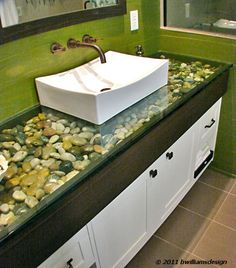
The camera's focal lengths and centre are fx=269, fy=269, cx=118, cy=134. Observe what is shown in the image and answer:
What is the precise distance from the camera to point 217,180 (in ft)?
6.51

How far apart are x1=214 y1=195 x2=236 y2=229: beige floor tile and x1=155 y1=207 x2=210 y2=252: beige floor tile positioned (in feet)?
0.30

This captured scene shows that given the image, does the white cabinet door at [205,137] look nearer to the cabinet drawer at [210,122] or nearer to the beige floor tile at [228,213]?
the cabinet drawer at [210,122]

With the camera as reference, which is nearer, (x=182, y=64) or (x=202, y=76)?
(x=202, y=76)

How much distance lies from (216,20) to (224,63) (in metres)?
0.33

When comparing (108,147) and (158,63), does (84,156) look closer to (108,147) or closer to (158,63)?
(108,147)

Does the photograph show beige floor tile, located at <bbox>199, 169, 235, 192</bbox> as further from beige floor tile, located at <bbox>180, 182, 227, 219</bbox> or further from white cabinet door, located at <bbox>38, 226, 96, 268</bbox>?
white cabinet door, located at <bbox>38, 226, 96, 268</bbox>

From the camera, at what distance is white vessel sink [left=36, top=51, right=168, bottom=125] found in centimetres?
102

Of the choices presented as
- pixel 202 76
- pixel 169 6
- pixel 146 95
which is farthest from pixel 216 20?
pixel 146 95

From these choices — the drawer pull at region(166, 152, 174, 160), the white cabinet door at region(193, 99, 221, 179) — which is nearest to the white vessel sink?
the drawer pull at region(166, 152, 174, 160)

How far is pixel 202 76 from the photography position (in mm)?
1434

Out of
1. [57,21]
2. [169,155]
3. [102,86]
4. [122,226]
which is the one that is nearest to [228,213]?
[169,155]

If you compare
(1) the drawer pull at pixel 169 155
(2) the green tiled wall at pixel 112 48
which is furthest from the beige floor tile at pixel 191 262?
(2) the green tiled wall at pixel 112 48

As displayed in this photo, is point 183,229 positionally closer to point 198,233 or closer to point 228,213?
point 198,233

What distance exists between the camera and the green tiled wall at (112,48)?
112 cm
